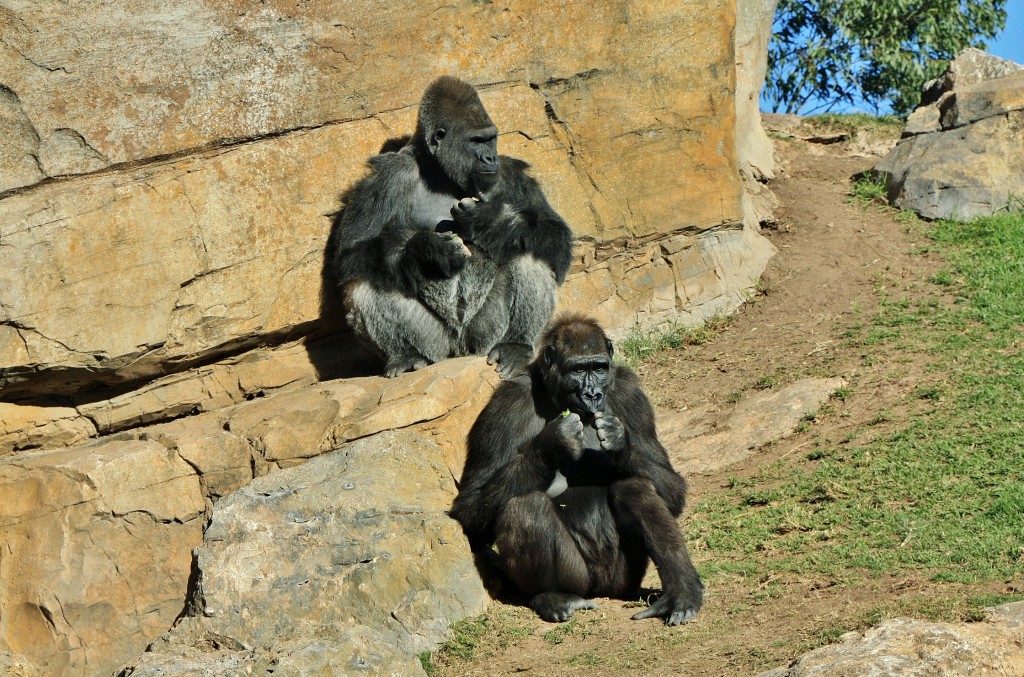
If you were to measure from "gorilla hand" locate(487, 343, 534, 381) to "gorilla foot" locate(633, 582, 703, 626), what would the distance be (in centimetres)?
184

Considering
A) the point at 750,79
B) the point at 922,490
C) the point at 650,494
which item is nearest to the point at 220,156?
the point at 650,494

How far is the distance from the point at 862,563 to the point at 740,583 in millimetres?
597

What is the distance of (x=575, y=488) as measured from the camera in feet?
19.6

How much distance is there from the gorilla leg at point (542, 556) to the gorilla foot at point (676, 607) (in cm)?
38

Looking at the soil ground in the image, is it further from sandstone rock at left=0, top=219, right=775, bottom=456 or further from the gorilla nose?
the gorilla nose

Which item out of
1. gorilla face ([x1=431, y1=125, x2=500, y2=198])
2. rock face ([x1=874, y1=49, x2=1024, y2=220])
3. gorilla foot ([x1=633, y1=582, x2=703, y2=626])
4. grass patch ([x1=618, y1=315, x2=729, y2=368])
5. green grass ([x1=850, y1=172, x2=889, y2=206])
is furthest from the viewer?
green grass ([x1=850, y1=172, x2=889, y2=206])

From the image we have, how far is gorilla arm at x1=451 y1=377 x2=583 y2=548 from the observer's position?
565 centimetres

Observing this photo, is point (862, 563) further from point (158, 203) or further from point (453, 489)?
point (158, 203)

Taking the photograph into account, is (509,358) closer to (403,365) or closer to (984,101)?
(403,365)

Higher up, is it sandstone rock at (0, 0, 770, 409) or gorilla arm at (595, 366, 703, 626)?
sandstone rock at (0, 0, 770, 409)

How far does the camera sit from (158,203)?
770cm

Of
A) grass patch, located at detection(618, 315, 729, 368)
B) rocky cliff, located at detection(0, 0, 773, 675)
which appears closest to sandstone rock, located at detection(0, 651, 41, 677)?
rocky cliff, located at detection(0, 0, 773, 675)

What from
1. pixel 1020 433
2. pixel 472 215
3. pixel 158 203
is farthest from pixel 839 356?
pixel 158 203

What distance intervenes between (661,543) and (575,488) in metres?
0.60
